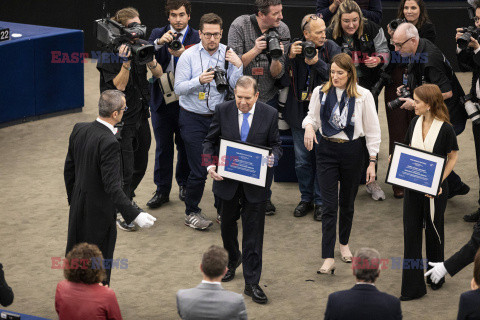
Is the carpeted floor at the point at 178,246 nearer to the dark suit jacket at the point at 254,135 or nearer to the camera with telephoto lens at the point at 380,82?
the dark suit jacket at the point at 254,135

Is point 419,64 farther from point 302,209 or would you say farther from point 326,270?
point 326,270

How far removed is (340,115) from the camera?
685 cm

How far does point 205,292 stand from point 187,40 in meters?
4.01

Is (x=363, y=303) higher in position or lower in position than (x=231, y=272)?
higher

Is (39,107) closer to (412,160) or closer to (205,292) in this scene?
(412,160)

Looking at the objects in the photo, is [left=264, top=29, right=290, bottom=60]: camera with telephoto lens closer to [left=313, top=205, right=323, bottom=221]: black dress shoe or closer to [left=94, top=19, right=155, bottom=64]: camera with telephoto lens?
[left=94, top=19, right=155, bottom=64]: camera with telephoto lens

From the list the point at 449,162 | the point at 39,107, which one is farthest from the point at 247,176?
the point at 39,107

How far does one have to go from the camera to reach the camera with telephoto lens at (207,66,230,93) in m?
A: 7.32

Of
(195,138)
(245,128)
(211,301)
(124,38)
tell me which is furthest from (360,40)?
(211,301)

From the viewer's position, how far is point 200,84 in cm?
748

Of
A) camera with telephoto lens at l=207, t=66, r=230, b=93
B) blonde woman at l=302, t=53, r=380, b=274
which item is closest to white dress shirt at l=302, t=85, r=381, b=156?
blonde woman at l=302, t=53, r=380, b=274

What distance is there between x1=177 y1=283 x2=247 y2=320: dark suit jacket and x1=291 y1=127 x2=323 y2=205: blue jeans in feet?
12.0

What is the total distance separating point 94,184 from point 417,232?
8.28ft

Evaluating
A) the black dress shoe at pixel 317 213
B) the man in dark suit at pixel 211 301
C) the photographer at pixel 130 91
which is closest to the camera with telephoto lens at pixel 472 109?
the black dress shoe at pixel 317 213
